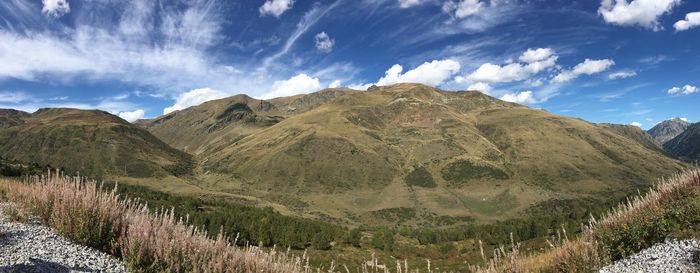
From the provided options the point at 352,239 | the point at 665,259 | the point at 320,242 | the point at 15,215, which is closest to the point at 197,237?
the point at 15,215

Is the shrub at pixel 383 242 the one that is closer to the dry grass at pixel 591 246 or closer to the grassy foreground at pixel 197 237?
the dry grass at pixel 591 246

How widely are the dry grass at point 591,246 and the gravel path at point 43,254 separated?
29.7 ft

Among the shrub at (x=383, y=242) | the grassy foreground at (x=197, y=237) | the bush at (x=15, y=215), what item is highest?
the bush at (x=15, y=215)

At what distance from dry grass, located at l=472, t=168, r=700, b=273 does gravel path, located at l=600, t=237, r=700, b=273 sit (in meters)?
0.51

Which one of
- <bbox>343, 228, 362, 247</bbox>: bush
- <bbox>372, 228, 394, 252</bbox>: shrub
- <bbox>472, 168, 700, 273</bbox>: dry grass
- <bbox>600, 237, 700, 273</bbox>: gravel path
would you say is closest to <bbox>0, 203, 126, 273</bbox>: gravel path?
<bbox>472, 168, 700, 273</bbox>: dry grass

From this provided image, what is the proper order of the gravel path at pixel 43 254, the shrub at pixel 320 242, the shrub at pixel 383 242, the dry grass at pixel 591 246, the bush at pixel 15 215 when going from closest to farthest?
1. the gravel path at pixel 43 254
2. the dry grass at pixel 591 246
3. the bush at pixel 15 215
4. the shrub at pixel 320 242
5. the shrub at pixel 383 242

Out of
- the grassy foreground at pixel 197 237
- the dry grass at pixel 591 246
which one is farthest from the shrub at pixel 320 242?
the dry grass at pixel 591 246

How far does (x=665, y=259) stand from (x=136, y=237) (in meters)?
13.1

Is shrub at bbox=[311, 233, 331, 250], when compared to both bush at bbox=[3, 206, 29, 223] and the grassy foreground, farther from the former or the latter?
bush at bbox=[3, 206, 29, 223]

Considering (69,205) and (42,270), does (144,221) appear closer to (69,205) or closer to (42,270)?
(69,205)

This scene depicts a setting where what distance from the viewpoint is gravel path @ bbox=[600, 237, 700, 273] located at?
10375mm

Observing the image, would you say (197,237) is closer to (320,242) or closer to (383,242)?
(320,242)

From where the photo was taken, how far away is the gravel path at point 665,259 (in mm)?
10375

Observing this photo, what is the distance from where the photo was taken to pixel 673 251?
11.2 metres
